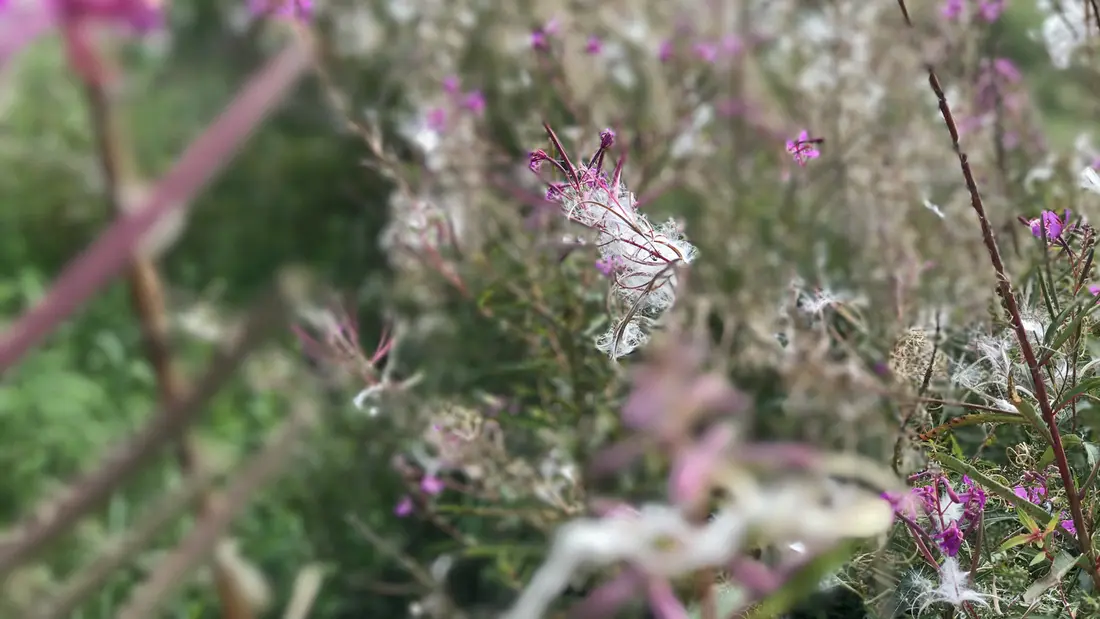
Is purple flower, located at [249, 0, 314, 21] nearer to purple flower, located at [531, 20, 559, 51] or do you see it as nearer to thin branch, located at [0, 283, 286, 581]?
purple flower, located at [531, 20, 559, 51]

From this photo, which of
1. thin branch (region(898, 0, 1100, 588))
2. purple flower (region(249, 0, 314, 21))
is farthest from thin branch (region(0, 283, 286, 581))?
purple flower (region(249, 0, 314, 21))

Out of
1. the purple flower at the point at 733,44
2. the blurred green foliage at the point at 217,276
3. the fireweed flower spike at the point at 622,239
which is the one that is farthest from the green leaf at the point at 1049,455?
the purple flower at the point at 733,44

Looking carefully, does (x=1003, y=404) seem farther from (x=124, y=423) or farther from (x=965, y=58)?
(x=124, y=423)

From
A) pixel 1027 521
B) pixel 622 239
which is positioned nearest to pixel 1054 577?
pixel 1027 521

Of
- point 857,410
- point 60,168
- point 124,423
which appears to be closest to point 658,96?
point 857,410

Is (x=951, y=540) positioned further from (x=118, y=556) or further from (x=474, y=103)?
(x=474, y=103)

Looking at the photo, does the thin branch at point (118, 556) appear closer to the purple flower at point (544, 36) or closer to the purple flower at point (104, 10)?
the purple flower at point (104, 10)
